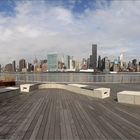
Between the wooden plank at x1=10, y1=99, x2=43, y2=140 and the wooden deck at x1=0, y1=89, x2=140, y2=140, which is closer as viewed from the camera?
the wooden plank at x1=10, y1=99, x2=43, y2=140

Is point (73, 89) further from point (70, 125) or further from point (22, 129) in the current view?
point (22, 129)

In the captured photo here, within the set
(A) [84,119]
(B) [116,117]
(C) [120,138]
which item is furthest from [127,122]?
(C) [120,138]

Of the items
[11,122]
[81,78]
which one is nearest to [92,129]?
[11,122]

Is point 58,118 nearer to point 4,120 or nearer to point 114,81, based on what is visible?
point 4,120

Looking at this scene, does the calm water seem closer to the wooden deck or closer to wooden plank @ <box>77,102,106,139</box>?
the wooden deck

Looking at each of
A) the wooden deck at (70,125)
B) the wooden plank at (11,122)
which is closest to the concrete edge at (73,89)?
the wooden deck at (70,125)

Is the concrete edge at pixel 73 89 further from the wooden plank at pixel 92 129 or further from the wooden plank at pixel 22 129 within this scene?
the wooden plank at pixel 22 129

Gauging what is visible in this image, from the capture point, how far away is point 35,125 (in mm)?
6473

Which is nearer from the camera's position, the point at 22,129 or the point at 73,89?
the point at 22,129

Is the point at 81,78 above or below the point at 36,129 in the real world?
above

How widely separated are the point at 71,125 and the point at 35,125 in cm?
95

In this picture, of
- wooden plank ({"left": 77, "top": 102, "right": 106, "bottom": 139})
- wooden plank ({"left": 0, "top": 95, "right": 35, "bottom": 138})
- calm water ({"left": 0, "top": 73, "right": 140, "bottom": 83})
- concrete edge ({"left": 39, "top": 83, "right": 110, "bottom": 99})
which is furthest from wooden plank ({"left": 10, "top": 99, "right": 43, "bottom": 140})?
calm water ({"left": 0, "top": 73, "right": 140, "bottom": 83})

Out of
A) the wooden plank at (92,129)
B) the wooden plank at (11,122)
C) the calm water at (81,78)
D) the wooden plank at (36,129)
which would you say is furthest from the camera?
the calm water at (81,78)

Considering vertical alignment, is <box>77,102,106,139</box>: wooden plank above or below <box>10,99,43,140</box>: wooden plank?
below
